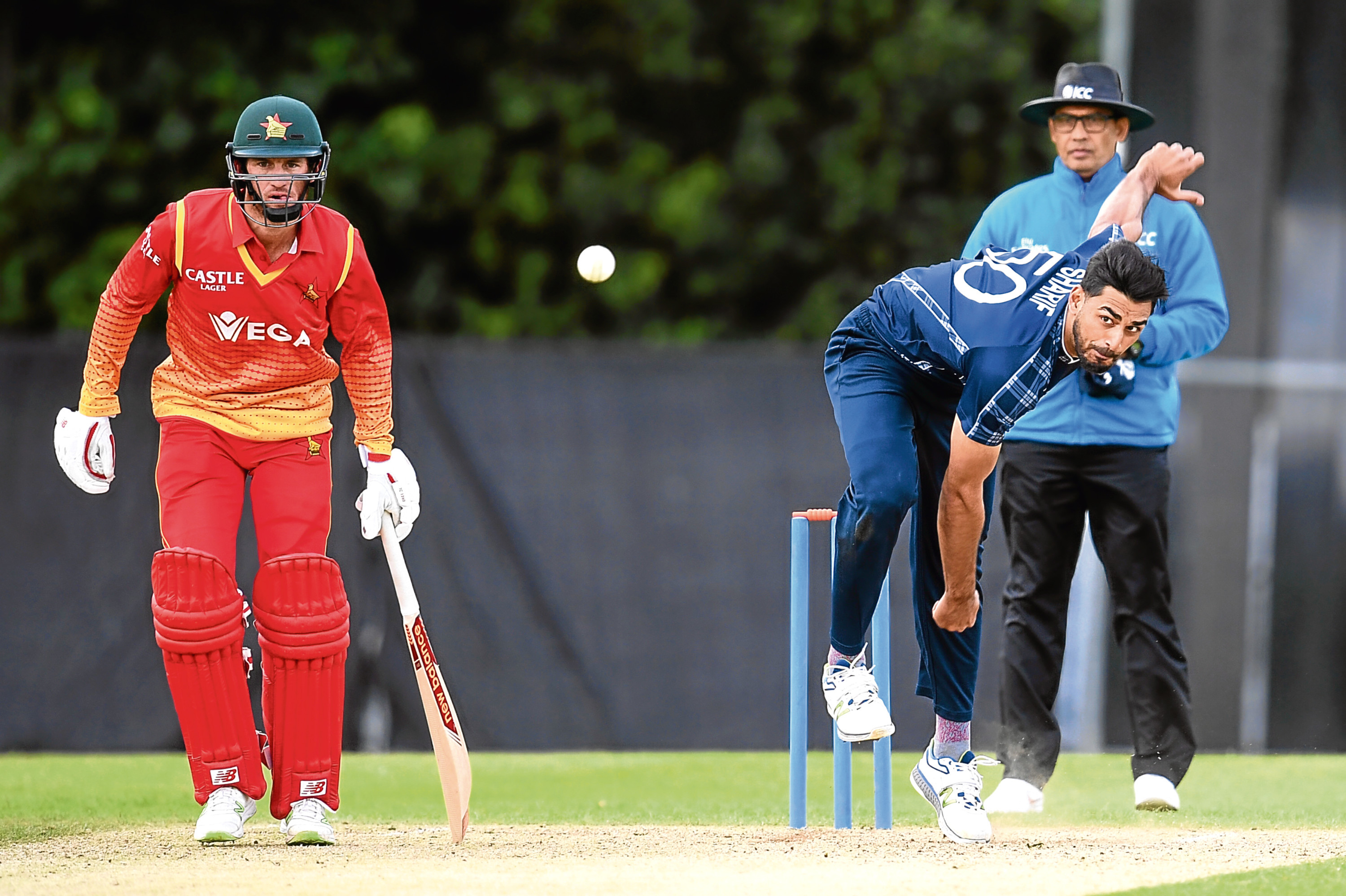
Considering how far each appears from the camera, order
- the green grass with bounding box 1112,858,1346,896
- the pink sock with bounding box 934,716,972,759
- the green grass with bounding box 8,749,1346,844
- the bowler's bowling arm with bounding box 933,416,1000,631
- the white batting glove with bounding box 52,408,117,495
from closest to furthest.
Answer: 1. the green grass with bounding box 1112,858,1346,896
2. the bowler's bowling arm with bounding box 933,416,1000,631
3. the white batting glove with bounding box 52,408,117,495
4. the pink sock with bounding box 934,716,972,759
5. the green grass with bounding box 8,749,1346,844

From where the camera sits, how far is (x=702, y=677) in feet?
22.8

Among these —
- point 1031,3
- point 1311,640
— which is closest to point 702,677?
point 1311,640

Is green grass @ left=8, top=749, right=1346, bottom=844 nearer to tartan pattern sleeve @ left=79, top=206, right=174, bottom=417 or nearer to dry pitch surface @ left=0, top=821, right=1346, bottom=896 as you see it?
dry pitch surface @ left=0, top=821, right=1346, bottom=896

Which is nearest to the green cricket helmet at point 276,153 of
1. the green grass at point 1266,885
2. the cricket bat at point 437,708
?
the cricket bat at point 437,708

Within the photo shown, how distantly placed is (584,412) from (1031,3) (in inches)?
232

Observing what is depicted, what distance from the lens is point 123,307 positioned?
12.9ft

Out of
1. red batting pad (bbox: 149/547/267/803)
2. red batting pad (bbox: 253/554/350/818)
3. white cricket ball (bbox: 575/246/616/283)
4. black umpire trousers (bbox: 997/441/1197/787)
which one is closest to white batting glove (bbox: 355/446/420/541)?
red batting pad (bbox: 253/554/350/818)

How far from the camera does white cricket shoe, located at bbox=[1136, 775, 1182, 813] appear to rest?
4.62 metres

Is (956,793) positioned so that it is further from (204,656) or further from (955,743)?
(204,656)

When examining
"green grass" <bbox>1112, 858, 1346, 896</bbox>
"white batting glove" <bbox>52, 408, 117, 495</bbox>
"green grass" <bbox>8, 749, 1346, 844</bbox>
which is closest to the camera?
"green grass" <bbox>1112, 858, 1346, 896</bbox>

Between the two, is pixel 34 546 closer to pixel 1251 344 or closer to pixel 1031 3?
pixel 1251 344

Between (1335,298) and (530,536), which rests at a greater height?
(1335,298)

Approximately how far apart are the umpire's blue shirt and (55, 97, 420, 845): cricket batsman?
1.84 m

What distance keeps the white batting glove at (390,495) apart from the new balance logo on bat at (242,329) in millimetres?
384
